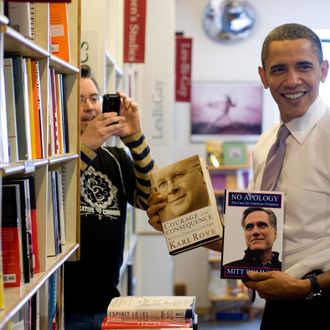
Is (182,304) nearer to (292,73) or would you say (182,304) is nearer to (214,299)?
(292,73)

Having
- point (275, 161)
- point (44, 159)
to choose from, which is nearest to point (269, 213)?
point (275, 161)

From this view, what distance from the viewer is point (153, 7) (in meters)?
5.72

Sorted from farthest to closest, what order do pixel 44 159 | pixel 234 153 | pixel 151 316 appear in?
pixel 234 153
pixel 151 316
pixel 44 159

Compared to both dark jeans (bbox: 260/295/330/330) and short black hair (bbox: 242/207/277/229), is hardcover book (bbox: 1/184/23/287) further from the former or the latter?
dark jeans (bbox: 260/295/330/330)

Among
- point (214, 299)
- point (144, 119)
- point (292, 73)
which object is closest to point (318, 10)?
point (144, 119)

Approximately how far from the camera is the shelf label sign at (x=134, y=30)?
4.71 metres

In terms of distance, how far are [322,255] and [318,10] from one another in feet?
19.0

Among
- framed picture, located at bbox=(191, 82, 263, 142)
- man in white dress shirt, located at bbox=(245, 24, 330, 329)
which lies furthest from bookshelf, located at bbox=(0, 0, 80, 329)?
framed picture, located at bbox=(191, 82, 263, 142)

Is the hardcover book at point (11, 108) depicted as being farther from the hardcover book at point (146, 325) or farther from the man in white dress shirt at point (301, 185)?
the man in white dress shirt at point (301, 185)

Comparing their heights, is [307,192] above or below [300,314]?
above

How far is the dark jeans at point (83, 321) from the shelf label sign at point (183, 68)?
4365mm

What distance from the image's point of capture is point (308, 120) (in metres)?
2.15

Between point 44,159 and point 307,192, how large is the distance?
2.70 ft

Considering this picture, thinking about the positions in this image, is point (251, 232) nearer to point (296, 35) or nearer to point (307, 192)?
point (307, 192)
